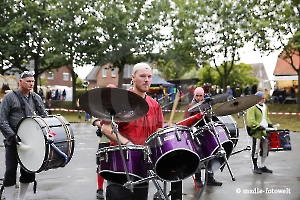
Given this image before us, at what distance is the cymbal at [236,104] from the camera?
5.52 m

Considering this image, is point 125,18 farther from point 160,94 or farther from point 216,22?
point 160,94

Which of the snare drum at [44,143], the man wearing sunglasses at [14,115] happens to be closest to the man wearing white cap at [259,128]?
the snare drum at [44,143]

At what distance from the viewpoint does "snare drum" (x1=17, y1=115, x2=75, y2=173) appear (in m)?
5.64

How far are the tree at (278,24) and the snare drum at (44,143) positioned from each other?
23.8 meters

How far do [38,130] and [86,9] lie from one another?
93.3 ft

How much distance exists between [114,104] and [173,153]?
2.55 feet

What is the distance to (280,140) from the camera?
384 inches

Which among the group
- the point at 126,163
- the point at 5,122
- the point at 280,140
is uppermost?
the point at 5,122

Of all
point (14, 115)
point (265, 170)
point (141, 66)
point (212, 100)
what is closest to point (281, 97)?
point (265, 170)

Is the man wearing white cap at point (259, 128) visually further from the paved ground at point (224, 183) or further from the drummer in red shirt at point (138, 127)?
the drummer in red shirt at point (138, 127)

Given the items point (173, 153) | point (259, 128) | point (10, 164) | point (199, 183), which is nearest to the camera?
point (173, 153)

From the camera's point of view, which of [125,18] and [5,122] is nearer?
[5,122]

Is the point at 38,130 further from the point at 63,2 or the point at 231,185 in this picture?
the point at 63,2

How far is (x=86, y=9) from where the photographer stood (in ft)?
108
